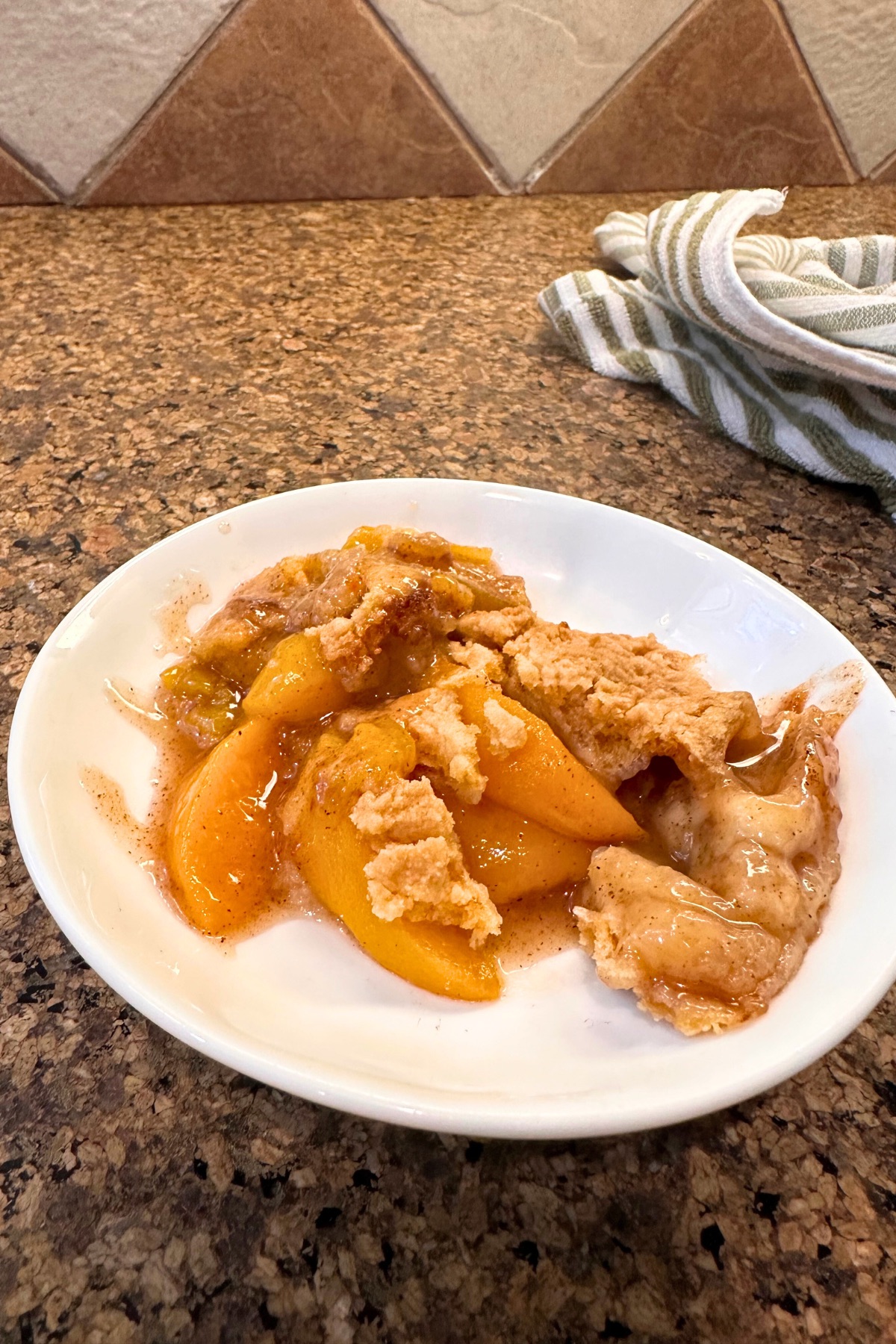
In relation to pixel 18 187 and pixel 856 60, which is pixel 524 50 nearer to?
pixel 856 60

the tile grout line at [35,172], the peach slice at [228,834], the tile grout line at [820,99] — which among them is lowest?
the tile grout line at [820,99]

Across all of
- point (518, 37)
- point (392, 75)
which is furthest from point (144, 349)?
point (518, 37)

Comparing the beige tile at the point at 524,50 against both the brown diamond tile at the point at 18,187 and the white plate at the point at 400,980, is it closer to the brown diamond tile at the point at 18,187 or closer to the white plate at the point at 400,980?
the brown diamond tile at the point at 18,187

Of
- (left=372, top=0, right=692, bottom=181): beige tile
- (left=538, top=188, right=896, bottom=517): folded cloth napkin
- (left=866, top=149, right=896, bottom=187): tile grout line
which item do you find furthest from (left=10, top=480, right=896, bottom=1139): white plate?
(left=866, top=149, right=896, bottom=187): tile grout line

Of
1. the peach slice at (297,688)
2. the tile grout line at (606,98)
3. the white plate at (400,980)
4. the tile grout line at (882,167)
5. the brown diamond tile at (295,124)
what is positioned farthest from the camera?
the tile grout line at (882,167)

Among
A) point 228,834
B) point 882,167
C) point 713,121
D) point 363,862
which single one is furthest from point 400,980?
point 882,167

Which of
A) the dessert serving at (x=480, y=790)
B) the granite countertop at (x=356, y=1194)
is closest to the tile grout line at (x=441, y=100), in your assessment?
the granite countertop at (x=356, y=1194)
